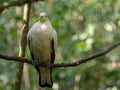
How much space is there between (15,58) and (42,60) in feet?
3.43

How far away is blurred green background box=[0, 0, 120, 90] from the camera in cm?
553

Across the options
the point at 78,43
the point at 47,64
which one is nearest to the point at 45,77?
the point at 47,64

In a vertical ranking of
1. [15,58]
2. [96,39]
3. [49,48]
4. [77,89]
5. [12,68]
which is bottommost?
[77,89]

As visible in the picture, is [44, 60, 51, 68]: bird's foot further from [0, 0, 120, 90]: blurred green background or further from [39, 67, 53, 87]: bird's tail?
[0, 0, 120, 90]: blurred green background

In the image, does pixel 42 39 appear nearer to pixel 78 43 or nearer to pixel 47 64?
pixel 47 64

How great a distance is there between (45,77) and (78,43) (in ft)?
5.83

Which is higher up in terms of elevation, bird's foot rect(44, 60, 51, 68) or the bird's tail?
bird's foot rect(44, 60, 51, 68)

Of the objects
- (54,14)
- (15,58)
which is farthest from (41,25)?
(54,14)

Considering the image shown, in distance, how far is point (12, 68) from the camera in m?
6.15

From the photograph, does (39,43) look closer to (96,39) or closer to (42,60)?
(42,60)

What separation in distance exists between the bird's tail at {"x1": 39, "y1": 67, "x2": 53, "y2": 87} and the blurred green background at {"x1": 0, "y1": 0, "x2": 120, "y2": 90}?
1.26 meters

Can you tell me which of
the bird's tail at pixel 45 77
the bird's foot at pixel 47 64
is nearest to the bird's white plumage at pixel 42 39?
the bird's foot at pixel 47 64

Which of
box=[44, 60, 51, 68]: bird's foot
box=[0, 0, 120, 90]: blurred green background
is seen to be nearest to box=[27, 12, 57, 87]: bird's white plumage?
box=[44, 60, 51, 68]: bird's foot

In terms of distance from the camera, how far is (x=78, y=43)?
18.8ft
